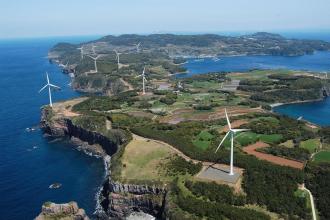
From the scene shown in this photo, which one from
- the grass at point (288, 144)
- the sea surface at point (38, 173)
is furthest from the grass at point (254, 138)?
the sea surface at point (38, 173)

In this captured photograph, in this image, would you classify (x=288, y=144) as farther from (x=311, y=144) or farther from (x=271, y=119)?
(x=271, y=119)

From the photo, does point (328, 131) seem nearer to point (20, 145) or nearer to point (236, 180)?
point (236, 180)

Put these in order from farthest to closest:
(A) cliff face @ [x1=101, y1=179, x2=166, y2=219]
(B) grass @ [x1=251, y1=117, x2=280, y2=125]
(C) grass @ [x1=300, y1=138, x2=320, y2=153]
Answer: (B) grass @ [x1=251, y1=117, x2=280, y2=125], (C) grass @ [x1=300, y1=138, x2=320, y2=153], (A) cliff face @ [x1=101, y1=179, x2=166, y2=219]

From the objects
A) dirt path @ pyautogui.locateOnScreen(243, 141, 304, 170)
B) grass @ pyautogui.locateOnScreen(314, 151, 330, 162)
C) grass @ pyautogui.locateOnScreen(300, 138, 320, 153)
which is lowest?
dirt path @ pyautogui.locateOnScreen(243, 141, 304, 170)

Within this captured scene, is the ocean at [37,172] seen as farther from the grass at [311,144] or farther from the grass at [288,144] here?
the grass at [311,144]

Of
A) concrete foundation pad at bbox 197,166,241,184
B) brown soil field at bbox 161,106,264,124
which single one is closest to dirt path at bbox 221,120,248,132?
brown soil field at bbox 161,106,264,124

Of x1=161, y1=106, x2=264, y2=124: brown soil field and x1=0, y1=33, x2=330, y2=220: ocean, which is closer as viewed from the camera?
x1=0, y1=33, x2=330, y2=220: ocean

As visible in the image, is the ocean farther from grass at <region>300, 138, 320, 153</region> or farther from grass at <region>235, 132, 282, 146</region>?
grass at <region>300, 138, 320, 153</region>
